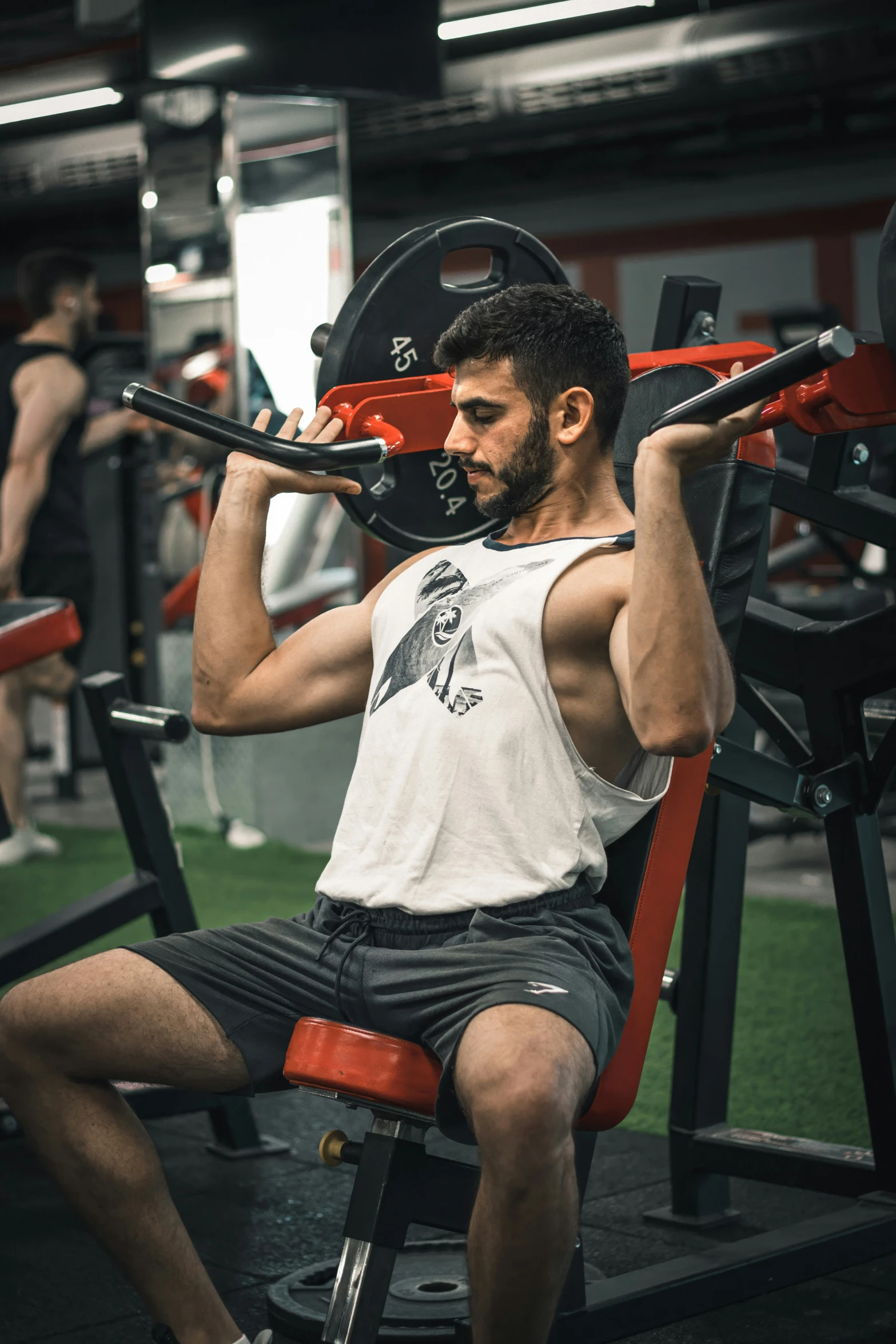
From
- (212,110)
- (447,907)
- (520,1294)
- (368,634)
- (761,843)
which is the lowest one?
(761,843)

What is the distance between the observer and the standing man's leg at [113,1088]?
5.11ft

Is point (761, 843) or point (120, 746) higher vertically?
point (120, 746)

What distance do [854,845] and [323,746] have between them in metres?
3.37

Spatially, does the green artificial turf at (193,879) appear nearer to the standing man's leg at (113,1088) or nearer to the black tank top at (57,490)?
the black tank top at (57,490)

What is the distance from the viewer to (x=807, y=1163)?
2.09 m

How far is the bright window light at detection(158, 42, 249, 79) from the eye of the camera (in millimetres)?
4594

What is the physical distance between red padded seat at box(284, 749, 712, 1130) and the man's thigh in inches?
3.6

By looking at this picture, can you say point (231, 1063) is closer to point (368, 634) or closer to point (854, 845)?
point (368, 634)

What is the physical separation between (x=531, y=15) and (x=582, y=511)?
473 cm

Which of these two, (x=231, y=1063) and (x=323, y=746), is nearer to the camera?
(x=231, y=1063)

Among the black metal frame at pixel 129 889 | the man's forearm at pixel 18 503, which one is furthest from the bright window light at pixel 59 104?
the black metal frame at pixel 129 889

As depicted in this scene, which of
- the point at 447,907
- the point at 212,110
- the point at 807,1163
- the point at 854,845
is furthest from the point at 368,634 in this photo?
the point at 212,110

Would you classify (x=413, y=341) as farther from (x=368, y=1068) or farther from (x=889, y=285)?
(x=368, y=1068)

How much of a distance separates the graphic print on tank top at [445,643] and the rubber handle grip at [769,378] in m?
0.28
